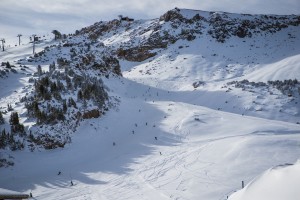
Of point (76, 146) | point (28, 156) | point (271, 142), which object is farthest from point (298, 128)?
point (28, 156)

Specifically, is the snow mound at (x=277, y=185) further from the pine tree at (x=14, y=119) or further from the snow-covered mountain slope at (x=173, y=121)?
the pine tree at (x=14, y=119)

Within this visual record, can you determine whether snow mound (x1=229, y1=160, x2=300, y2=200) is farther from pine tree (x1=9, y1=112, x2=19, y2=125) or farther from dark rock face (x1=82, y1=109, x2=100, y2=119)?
dark rock face (x1=82, y1=109, x2=100, y2=119)

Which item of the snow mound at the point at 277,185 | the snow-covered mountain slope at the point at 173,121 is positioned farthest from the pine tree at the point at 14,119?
the snow mound at the point at 277,185

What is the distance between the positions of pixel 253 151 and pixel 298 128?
818 centimetres

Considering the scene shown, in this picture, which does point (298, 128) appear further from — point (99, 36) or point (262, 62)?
point (99, 36)

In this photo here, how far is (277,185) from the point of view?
14.1ft

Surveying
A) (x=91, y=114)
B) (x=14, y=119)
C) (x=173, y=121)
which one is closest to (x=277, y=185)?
(x=14, y=119)

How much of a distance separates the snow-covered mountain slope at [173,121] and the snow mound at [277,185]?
417 inches

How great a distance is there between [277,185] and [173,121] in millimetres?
25268

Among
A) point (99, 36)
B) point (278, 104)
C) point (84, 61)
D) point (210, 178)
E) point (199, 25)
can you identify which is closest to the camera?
point (210, 178)

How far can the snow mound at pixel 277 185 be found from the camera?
13.1 feet

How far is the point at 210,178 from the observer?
16.9 metres

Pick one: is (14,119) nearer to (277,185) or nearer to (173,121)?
(173,121)

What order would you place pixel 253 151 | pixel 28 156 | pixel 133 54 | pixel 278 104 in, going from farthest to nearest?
pixel 133 54, pixel 278 104, pixel 28 156, pixel 253 151
